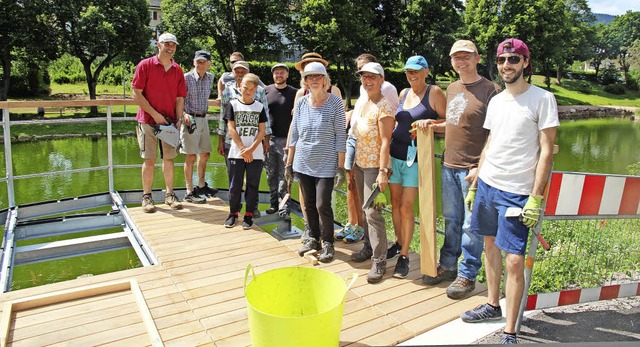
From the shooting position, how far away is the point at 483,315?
2.84 meters

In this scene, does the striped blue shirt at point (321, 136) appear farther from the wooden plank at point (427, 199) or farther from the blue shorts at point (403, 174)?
the wooden plank at point (427, 199)

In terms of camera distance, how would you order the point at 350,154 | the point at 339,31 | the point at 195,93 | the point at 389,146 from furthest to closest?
the point at 339,31
the point at 195,93
the point at 350,154
the point at 389,146

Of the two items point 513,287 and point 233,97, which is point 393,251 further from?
point 233,97

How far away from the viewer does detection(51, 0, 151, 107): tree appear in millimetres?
22141

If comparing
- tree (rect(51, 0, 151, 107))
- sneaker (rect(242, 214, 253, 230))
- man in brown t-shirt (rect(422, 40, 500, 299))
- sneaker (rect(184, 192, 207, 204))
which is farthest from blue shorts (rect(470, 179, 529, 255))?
tree (rect(51, 0, 151, 107))

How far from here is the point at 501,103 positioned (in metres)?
2.55

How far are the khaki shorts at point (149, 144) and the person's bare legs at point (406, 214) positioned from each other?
8.69 feet

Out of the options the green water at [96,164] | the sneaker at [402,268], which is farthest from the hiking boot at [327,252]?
the green water at [96,164]

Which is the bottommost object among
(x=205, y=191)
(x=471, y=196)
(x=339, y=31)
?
(x=205, y=191)

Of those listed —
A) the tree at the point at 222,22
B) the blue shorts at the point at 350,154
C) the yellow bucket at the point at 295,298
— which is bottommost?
the yellow bucket at the point at 295,298

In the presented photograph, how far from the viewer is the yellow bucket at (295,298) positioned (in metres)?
1.99

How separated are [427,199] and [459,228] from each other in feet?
1.10

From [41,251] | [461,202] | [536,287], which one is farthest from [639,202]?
[41,251]

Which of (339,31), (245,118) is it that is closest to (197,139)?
(245,118)
